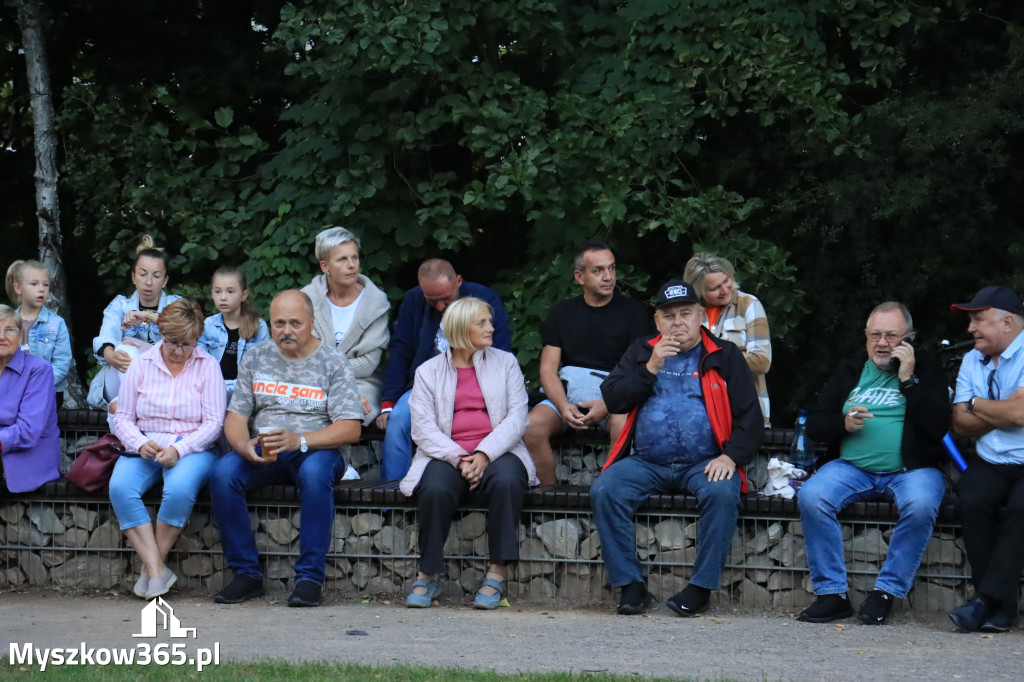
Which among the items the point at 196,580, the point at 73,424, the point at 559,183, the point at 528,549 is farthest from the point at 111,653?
the point at 559,183

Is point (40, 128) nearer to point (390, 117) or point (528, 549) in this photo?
point (390, 117)

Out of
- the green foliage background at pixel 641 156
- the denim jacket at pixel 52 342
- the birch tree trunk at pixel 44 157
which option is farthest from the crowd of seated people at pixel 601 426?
the birch tree trunk at pixel 44 157

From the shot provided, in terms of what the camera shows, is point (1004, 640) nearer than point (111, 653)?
No

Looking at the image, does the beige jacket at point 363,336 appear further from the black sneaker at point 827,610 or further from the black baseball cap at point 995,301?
the black baseball cap at point 995,301

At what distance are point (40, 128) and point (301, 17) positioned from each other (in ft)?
8.07

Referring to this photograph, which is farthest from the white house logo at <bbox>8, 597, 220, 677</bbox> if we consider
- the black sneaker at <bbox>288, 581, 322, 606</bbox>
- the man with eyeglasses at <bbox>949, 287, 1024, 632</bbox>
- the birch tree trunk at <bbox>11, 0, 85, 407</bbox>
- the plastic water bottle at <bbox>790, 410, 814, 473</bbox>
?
the birch tree trunk at <bbox>11, 0, 85, 407</bbox>

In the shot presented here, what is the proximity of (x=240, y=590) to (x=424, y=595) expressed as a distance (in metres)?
0.90

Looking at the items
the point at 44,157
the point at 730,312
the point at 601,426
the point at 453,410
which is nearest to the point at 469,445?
the point at 453,410

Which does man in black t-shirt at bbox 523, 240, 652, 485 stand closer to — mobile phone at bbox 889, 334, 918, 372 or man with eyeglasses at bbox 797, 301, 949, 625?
man with eyeglasses at bbox 797, 301, 949, 625

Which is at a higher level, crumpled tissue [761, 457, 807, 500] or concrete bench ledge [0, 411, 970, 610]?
crumpled tissue [761, 457, 807, 500]

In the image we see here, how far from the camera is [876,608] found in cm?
579

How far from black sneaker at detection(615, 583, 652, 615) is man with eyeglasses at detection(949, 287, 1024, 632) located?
4.46 feet

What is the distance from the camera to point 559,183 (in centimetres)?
843

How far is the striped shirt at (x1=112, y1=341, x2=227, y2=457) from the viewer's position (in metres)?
6.57
